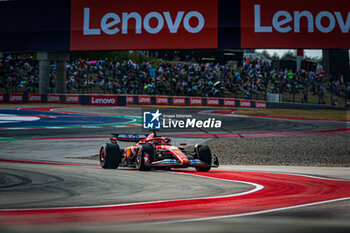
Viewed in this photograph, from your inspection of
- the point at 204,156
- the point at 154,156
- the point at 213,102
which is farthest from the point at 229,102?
the point at 154,156

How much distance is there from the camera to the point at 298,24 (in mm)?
31062

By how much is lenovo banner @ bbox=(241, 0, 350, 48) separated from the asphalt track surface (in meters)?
21.3

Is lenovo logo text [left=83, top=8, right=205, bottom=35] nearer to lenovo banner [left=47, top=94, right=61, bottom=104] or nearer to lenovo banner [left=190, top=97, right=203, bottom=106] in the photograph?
lenovo banner [left=47, top=94, right=61, bottom=104]

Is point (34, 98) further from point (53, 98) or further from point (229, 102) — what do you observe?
point (229, 102)

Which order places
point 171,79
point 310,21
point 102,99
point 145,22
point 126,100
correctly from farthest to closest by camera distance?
point 171,79 → point 126,100 → point 102,99 → point 145,22 → point 310,21

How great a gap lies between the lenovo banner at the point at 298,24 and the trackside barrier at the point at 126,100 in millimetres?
10310

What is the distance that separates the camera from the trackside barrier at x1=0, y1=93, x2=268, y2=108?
38594mm

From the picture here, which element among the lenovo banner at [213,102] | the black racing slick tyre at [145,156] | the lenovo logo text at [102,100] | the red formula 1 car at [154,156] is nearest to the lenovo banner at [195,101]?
the lenovo banner at [213,102]

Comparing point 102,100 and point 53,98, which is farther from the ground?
point 53,98

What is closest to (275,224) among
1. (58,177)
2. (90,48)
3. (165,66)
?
(58,177)

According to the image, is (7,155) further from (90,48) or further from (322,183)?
(90,48)

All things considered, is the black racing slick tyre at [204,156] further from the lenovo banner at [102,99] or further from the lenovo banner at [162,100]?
the lenovo banner at [162,100]

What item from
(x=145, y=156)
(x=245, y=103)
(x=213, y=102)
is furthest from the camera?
(x=213, y=102)

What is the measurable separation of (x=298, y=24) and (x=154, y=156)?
2350 centimetres
